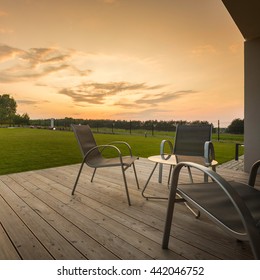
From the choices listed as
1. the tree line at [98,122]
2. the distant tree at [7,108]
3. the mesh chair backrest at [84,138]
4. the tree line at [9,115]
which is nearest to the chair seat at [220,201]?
the mesh chair backrest at [84,138]

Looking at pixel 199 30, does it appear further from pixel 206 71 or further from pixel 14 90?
pixel 14 90

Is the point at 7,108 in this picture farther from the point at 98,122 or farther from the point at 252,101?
the point at 252,101

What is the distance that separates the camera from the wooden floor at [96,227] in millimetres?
1462

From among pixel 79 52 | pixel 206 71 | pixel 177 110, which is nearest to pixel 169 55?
pixel 206 71

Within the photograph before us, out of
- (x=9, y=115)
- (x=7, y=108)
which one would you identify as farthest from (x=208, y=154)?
(x=7, y=108)

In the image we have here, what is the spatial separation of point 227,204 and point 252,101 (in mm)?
3184

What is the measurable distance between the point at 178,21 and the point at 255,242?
186 inches

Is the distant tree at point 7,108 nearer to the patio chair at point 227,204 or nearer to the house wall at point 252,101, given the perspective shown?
the house wall at point 252,101

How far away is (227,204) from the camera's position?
1.27 meters

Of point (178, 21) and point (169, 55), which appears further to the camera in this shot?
point (169, 55)

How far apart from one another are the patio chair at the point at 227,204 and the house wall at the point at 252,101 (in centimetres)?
259

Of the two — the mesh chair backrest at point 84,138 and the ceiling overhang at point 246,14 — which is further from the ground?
the ceiling overhang at point 246,14

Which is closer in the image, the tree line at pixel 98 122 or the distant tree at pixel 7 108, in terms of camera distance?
the tree line at pixel 98 122
